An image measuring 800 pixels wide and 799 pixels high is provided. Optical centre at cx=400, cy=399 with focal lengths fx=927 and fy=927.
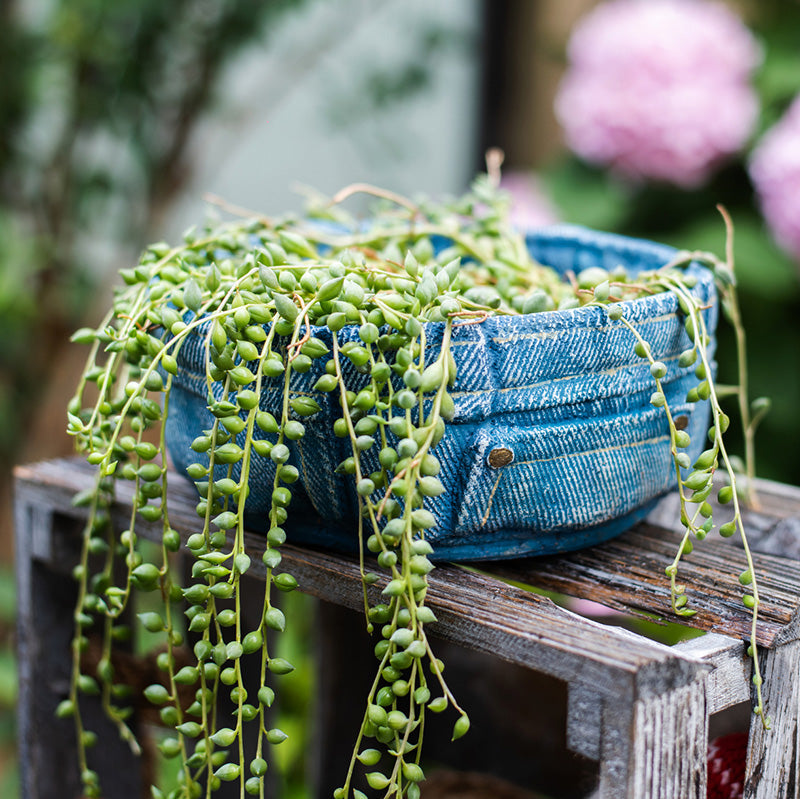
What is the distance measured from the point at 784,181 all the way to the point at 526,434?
88 centimetres

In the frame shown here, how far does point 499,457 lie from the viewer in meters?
0.62

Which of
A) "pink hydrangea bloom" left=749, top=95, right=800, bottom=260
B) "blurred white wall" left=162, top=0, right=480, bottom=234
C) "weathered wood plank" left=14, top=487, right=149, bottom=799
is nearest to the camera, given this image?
"weathered wood plank" left=14, top=487, right=149, bottom=799

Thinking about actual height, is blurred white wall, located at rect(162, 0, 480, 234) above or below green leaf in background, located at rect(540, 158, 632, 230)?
above

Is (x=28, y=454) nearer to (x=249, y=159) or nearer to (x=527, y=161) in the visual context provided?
(x=249, y=159)

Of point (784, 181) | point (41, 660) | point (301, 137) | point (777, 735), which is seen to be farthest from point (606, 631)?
point (301, 137)

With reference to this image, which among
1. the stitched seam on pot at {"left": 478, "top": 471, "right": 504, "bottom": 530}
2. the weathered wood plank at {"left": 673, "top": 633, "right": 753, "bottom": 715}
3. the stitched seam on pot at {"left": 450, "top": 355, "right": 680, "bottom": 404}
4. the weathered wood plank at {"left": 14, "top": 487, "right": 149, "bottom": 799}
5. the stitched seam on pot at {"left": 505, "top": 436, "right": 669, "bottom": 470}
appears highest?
the stitched seam on pot at {"left": 450, "top": 355, "right": 680, "bottom": 404}

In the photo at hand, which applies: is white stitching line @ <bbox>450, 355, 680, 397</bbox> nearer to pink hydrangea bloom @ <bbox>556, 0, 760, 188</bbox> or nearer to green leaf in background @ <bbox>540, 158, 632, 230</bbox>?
pink hydrangea bloom @ <bbox>556, 0, 760, 188</bbox>

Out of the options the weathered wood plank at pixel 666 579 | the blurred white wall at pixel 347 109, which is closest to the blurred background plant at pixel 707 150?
the blurred white wall at pixel 347 109

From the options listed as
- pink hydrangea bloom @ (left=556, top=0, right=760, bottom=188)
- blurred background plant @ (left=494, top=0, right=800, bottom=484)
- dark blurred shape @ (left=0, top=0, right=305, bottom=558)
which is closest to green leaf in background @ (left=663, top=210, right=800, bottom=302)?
blurred background plant @ (left=494, top=0, right=800, bottom=484)

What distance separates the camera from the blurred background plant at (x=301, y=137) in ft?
5.00

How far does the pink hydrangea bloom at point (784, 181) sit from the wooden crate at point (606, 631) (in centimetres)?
57

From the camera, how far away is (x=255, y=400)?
1.85 ft

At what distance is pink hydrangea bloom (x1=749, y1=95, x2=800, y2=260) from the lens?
128 centimetres

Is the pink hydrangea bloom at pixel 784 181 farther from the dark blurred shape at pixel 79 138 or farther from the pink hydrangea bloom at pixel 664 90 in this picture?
the dark blurred shape at pixel 79 138
